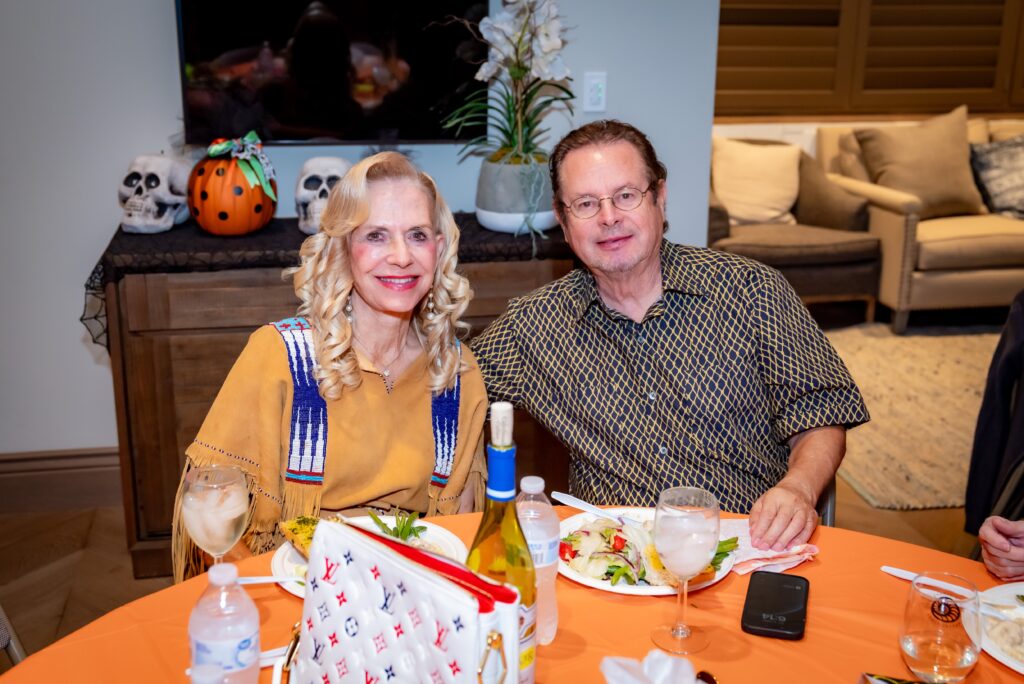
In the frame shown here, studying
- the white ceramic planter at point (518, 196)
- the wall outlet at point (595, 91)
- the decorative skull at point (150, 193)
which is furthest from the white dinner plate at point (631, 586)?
the wall outlet at point (595, 91)

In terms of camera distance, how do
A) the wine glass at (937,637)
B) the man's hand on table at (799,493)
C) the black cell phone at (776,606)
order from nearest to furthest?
the wine glass at (937,637), the black cell phone at (776,606), the man's hand on table at (799,493)

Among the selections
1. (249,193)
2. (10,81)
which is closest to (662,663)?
(249,193)

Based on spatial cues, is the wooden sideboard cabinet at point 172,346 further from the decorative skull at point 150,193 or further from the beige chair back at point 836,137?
the beige chair back at point 836,137

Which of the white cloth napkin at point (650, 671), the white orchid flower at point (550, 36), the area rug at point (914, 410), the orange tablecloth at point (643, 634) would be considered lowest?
the area rug at point (914, 410)

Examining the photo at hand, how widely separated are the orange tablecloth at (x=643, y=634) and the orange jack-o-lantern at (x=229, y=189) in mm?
1608

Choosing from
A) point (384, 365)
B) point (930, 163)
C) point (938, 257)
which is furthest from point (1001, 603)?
point (930, 163)

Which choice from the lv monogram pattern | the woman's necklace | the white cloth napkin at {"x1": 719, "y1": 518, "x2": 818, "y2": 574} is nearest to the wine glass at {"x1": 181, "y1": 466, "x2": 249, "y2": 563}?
the lv monogram pattern

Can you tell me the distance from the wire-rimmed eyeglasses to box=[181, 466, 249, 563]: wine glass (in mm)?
942

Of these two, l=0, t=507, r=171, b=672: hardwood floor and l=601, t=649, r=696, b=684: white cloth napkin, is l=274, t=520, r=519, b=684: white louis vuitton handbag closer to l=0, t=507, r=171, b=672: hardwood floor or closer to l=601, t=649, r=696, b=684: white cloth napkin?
l=601, t=649, r=696, b=684: white cloth napkin

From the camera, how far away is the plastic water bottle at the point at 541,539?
3.94 feet

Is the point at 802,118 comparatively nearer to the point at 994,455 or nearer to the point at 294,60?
the point at 294,60

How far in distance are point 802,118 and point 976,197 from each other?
1069 mm

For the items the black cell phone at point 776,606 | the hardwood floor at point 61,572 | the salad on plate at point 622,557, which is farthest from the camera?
the hardwood floor at point 61,572

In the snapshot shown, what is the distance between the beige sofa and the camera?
5.04m
